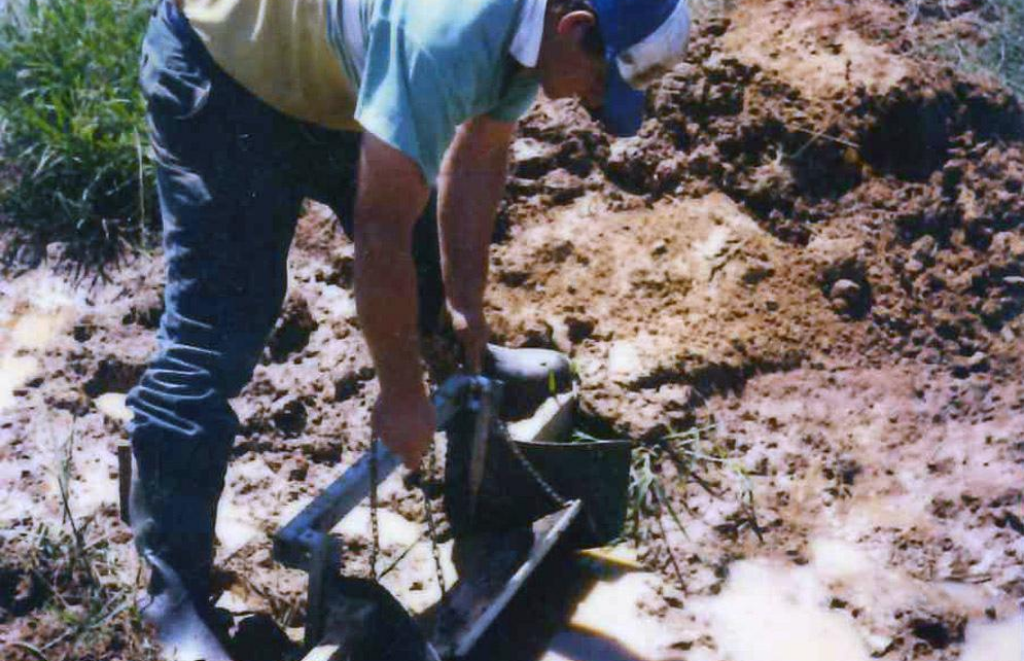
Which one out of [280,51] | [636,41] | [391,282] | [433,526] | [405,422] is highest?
[636,41]

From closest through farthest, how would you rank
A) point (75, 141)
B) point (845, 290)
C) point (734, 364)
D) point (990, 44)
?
point (734, 364)
point (845, 290)
point (75, 141)
point (990, 44)

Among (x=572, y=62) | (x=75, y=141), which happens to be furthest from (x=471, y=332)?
(x=75, y=141)

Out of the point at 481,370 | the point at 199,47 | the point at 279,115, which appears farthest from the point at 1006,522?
the point at 199,47

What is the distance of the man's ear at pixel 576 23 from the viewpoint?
6.74ft

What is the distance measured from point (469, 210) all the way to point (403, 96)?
2.50ft

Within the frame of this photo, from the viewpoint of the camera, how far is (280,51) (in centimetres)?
234

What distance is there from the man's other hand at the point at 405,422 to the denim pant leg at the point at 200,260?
428mm

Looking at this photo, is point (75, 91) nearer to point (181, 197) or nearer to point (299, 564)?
point (181, 197)

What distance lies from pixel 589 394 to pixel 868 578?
0.82 metres

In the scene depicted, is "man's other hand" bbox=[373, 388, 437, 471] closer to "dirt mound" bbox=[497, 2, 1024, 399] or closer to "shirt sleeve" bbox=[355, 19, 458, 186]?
"shirt sleeve" bbox=[355, 19, 458, 186]

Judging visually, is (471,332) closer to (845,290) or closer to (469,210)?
(469,210)

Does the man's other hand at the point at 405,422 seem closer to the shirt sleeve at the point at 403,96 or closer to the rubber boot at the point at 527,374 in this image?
the shirt sleeve at the point at 403,96

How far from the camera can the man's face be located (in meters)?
2.06

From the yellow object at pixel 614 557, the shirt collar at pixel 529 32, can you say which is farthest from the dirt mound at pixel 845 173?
the shirt collar at pixel 529 32
